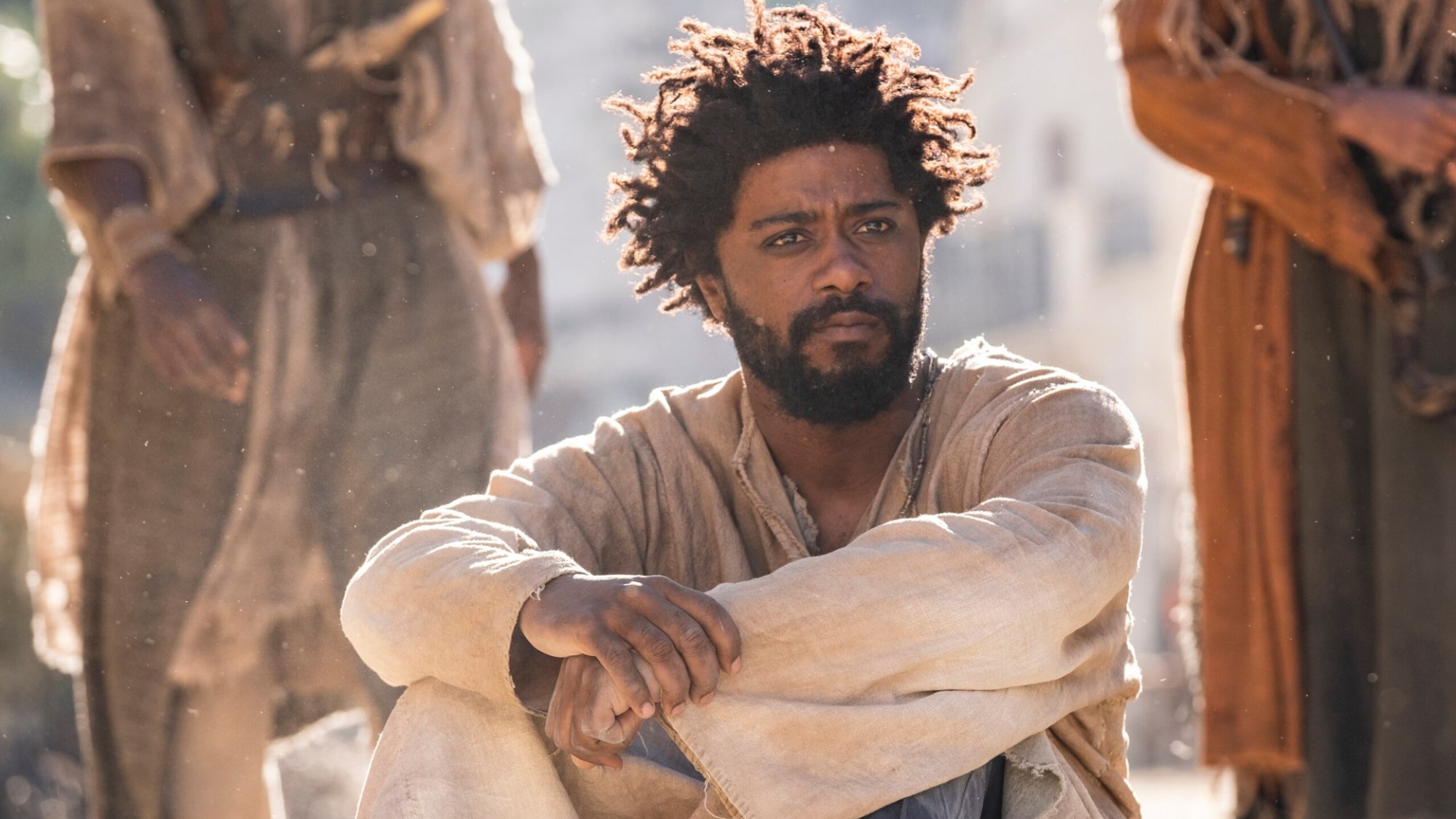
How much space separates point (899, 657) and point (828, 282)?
84 centimetres

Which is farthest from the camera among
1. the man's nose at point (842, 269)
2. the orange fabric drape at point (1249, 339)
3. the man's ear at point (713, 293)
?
the orange fabric drape at point (1249, 339)

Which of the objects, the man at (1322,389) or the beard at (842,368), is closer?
the beard at (842,368)

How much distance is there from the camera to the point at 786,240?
3342 mm

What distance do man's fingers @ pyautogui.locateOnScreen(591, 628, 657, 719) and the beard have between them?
84cm

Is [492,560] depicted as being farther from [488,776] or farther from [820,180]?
[820,180]

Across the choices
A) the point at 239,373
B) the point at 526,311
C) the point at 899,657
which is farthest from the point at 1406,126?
the point at 239,373

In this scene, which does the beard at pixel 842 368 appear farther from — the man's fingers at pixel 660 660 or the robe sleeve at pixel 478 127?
the robe sleeve at pixel 478 127

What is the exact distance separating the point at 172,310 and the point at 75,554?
69cm

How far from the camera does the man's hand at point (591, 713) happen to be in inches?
101

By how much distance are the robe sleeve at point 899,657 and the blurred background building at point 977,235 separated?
1228cm

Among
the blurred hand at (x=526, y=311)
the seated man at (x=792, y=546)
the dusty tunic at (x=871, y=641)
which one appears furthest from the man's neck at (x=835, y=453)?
the blurred hand at (x=526, y=311)

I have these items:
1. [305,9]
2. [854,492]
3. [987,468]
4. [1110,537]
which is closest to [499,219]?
[305,9]

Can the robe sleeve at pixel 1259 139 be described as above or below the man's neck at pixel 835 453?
above

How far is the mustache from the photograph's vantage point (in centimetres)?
321
